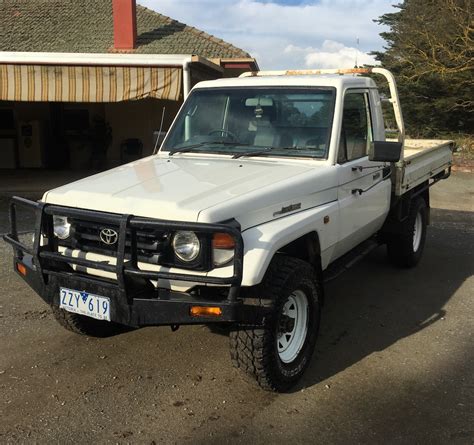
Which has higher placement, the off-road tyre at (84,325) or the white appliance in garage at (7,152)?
the white appliance in garage at (7,152)

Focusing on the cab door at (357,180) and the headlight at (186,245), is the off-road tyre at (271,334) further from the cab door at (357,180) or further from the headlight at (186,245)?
the cab door at (357,180)

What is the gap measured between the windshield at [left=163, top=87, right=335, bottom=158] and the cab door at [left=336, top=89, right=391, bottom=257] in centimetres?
22

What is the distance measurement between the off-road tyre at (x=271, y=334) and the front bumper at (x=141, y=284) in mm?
134

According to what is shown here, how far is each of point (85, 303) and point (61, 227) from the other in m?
0.57

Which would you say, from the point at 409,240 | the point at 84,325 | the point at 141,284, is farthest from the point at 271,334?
the point at 409,240

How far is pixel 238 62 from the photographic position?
45.8 feet

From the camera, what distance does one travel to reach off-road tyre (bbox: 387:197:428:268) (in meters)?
5.72

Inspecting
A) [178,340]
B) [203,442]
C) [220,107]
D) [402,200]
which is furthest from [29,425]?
[402,200]

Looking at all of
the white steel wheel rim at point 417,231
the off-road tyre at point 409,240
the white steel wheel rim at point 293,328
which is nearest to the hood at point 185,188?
the white steel wheel rim at point 293,328

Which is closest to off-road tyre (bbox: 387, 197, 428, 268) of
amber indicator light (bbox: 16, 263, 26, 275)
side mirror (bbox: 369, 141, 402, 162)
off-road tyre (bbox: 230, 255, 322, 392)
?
side mirror (bbox: 369, 141, 402, 162)

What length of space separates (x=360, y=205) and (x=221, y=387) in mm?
1870

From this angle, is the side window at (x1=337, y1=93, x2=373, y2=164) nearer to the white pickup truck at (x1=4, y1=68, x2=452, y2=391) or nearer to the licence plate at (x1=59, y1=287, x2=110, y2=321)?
the white pickup truck at (x1=4, y1=68, x2=452, y2=391)

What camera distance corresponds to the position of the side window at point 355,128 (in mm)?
4156

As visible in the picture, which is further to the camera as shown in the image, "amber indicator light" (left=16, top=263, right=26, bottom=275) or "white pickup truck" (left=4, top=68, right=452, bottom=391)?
"amber indicator light" (left=16, top=263, right=26, bottom=275)
